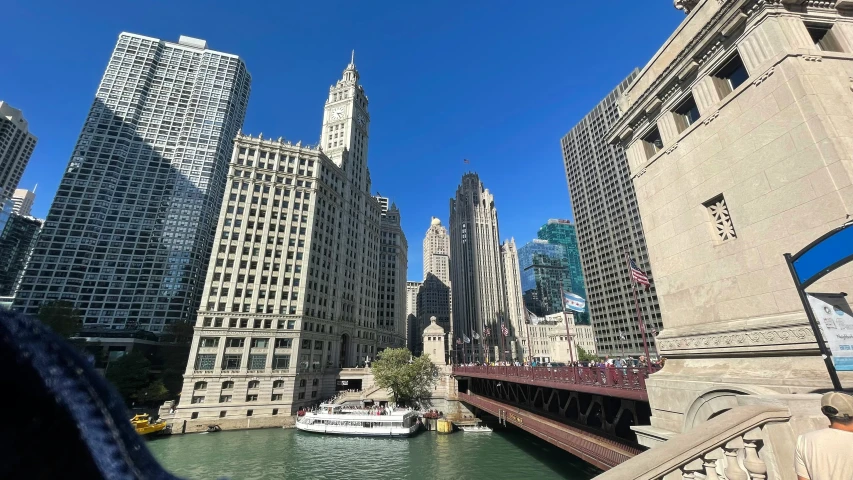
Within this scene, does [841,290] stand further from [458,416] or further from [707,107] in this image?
[458,416]

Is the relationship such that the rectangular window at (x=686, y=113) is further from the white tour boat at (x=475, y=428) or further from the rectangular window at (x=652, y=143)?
the white tour boat at (x=475, y=428)

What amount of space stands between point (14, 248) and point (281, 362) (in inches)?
4983

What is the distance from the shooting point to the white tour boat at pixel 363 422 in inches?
1783

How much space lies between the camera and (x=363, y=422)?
153 feet

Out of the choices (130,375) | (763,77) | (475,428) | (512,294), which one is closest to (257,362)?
(130,375)

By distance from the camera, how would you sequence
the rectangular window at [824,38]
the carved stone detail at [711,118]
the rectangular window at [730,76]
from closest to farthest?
1. the rectangular window at [824,38]
2. the rectangular window at [730,76]
3. the carved stone detail at [711,118]

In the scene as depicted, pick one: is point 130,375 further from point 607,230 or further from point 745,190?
point 607,230

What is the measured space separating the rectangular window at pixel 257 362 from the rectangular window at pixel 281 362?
1454 mm

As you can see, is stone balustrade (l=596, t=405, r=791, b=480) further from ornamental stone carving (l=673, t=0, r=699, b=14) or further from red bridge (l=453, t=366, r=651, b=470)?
ornamental stone carving (l=673, t=0, r=699, b=14)

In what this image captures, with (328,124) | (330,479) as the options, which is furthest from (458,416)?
(328,124)

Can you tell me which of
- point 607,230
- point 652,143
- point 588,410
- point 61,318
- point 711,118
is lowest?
point 588,410

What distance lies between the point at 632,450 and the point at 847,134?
54.6 feet

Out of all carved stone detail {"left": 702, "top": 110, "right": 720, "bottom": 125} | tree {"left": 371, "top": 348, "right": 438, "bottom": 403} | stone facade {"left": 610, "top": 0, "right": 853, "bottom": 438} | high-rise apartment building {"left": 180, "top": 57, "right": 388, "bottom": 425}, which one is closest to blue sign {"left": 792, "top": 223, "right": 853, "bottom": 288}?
stone facade {"left": 610, "top": 0, "right": 853, "bottom": 438}

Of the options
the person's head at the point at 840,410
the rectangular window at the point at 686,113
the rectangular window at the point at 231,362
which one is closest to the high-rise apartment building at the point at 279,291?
the rectangular window at the point at 231,362
